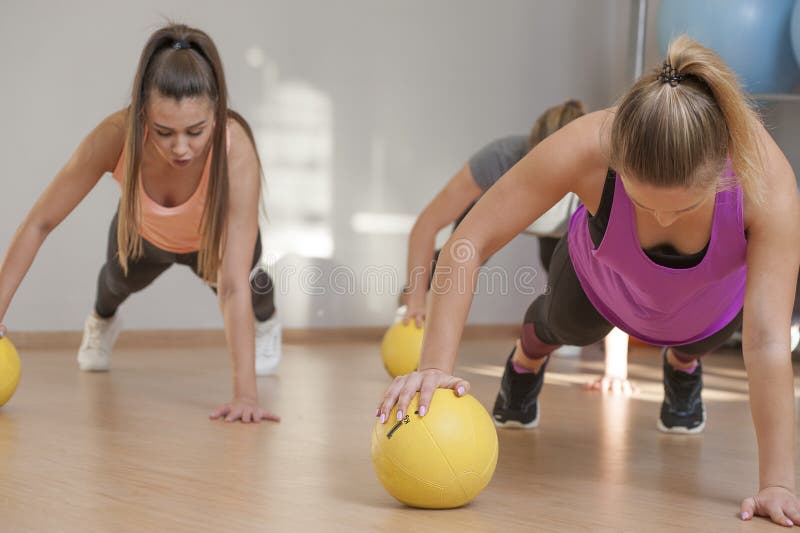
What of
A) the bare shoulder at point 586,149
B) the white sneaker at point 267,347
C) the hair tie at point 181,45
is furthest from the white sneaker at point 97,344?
the bare shoulder at point 586,149

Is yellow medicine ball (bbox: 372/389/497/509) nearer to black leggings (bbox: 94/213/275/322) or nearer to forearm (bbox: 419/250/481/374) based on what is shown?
forearm (bbox: 419/250/481/374)

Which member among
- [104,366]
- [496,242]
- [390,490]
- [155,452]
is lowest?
[104,366]

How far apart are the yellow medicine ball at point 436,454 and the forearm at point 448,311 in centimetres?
7

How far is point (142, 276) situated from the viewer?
2.92 metres

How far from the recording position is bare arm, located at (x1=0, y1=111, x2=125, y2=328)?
90.4 inches

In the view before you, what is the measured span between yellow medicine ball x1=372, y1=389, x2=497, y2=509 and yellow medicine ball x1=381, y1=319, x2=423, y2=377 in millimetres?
1350

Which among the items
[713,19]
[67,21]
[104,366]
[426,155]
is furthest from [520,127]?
[104,366]

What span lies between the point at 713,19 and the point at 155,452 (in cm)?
282

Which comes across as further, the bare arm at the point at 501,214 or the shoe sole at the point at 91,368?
the shoe sole at the point at 91,368

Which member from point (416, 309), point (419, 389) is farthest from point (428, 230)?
point (419, 389)

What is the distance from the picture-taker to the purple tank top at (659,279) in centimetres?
162

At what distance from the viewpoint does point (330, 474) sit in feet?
5.76

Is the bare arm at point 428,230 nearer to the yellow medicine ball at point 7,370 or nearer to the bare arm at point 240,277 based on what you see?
the bare arm at point 240,277

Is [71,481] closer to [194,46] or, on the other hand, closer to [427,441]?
[427,441]
